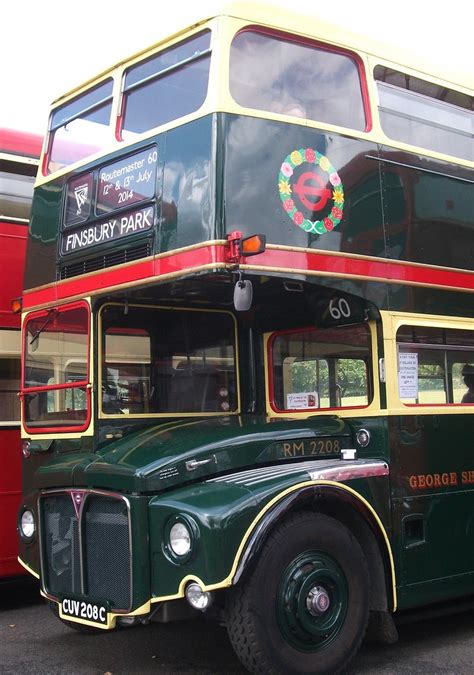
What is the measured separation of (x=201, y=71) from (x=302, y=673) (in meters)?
3.70

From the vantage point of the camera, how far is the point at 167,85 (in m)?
5.69

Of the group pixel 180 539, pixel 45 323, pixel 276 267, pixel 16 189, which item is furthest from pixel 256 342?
pixel 16 189

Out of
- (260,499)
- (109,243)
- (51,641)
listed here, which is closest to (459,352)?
(260,499)

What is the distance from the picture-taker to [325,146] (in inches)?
220

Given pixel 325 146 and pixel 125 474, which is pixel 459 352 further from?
pixel 125 474

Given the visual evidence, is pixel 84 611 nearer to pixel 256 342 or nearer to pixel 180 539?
pixel 180 539

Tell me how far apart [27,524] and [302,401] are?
85.6 inches

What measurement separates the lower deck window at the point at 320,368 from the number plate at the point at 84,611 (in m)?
2.12

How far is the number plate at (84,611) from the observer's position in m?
5.00

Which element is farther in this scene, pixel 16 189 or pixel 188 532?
pixel 16 189

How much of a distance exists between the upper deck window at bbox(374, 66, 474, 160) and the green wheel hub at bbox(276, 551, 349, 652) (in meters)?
3.02

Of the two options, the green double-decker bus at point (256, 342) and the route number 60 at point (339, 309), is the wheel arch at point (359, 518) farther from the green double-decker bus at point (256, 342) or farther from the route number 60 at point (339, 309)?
the route number 60 at point (339, 309)

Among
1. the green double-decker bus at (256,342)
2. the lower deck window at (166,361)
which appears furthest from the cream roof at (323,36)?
the lower deck window at (166,361)

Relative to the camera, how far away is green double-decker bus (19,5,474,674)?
4914 mm
